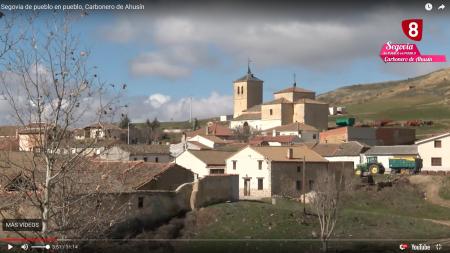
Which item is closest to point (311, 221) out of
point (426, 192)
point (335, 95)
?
point (426, 192)

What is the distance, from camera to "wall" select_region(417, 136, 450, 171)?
48.8 m

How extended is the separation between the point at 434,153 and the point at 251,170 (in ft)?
48.9

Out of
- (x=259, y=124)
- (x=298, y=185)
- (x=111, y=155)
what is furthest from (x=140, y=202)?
(x=259, y=124)

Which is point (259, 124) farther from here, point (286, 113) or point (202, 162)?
point (202, 162)

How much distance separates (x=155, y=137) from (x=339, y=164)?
40.9 metres

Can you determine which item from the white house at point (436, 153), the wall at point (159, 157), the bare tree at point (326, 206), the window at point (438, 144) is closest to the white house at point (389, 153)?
the white house at point (436, 153)

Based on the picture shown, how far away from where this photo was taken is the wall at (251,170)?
4238 cm

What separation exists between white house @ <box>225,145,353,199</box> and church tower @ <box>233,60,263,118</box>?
6566 centimetres

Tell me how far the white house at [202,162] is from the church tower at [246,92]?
2444 inches

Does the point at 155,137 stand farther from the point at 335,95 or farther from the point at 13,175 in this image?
the point at 335,95

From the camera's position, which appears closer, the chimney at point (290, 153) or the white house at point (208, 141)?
the chimney at point (290, 153)

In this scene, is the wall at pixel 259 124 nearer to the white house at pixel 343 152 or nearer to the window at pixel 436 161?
the white house at pixel 343 152

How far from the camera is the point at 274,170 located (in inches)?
1668

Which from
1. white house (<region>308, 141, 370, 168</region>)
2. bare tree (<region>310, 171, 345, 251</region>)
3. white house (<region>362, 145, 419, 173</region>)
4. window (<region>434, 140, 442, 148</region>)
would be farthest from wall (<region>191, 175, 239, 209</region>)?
window (<region>434, 140, 442, 148</region>)
